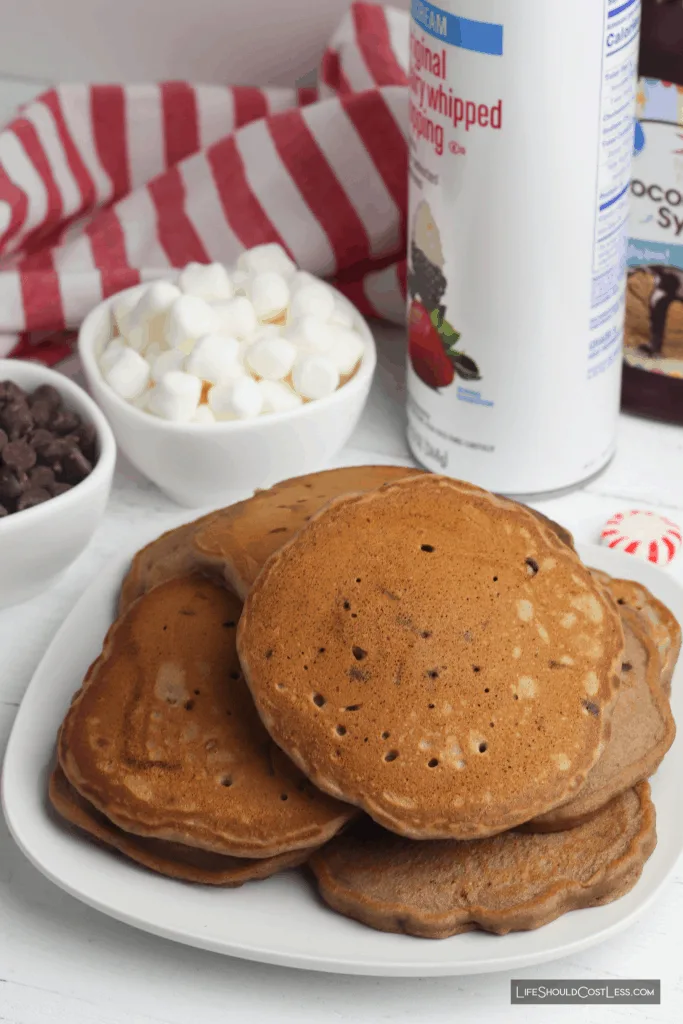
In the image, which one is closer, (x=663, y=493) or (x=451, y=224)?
(x=451, y=224)

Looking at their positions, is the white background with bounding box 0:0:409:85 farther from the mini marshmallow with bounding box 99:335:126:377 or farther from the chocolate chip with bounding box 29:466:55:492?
the chocolate chip with bounding box 29:466:55:492

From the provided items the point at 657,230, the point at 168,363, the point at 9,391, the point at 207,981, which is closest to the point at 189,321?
the point at 168,363

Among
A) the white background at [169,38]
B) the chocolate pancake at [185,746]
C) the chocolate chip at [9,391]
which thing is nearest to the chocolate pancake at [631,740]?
the chocolate pancake at [185,746]

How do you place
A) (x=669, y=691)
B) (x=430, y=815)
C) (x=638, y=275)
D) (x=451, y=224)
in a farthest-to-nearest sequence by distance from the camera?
1. (x=638, y=275)
2. (x=451, y=224)
3. (x=669, y=691)
4. (x=430, y=815)

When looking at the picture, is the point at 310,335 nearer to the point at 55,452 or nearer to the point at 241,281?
the point at 241,281

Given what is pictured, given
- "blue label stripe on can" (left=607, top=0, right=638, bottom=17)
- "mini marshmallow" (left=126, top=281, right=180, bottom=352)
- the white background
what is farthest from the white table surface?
the white background

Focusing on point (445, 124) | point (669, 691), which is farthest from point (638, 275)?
point (669, 691)

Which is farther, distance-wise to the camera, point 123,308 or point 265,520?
point 123,308

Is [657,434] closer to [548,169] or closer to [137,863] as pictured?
[548,169]
